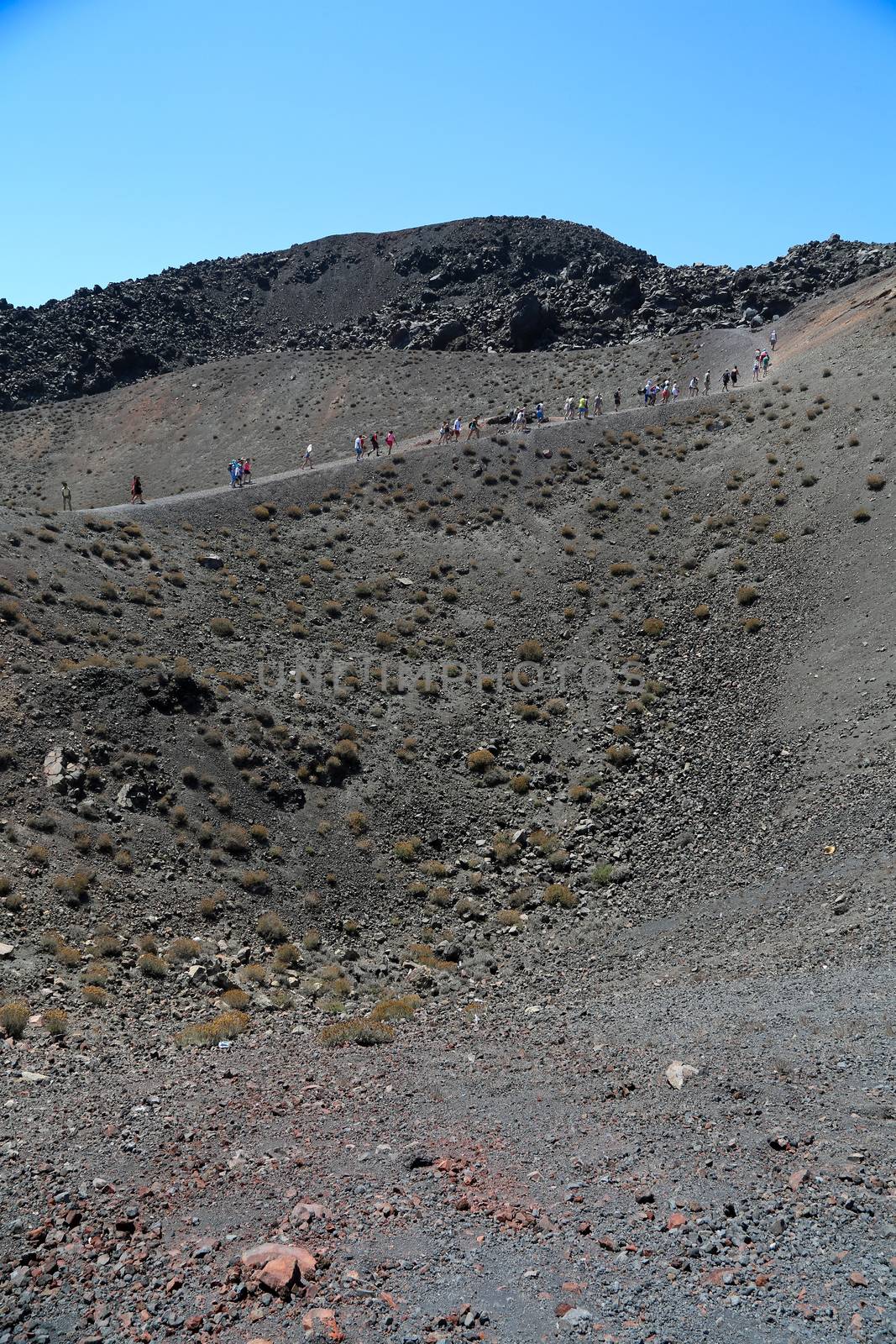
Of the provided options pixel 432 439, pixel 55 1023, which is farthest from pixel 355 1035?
pixel 432 439

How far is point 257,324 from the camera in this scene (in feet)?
326

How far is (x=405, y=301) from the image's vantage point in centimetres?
9562

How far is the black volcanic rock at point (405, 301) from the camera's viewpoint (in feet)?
257

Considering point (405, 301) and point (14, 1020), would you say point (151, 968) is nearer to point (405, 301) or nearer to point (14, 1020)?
point (14, 1020)

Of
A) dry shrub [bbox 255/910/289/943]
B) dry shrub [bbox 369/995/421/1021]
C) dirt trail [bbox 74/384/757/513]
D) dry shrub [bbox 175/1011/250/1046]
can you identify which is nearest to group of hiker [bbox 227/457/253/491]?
dirt trail [bbox 74/384/757/513]

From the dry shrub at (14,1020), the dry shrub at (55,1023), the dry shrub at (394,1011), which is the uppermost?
the dry shrub at (14,1020)

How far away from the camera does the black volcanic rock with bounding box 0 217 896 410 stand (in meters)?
78.4

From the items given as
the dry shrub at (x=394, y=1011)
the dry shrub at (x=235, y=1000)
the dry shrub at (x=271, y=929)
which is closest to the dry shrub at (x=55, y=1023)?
the dry shrub at (x=235, y=1000)

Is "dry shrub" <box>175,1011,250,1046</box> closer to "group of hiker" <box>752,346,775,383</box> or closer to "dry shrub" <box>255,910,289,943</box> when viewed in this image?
"dry shrub" <box>255,910,289,943</box>

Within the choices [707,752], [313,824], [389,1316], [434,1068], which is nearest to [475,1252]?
[389,1316]

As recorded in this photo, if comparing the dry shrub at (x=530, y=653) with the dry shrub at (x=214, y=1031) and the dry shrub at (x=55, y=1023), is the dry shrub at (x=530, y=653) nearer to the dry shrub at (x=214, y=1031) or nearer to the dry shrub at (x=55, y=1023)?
the dry shrub at (x=214, y=1031)

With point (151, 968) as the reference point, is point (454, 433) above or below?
above

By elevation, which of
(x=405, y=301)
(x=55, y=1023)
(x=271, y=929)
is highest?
(x=405, y=301)

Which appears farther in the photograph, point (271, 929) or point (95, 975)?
point (271, 929)
